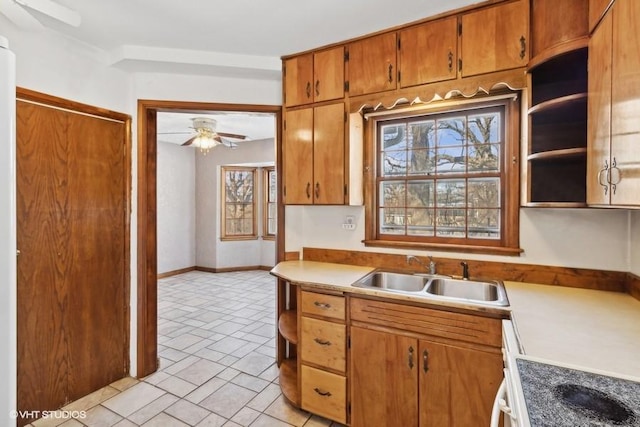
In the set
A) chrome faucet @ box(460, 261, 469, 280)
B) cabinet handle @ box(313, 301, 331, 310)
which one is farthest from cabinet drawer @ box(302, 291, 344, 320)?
chrome faucet @ box(460, 261, 469, 280)

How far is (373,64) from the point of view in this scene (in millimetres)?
2246

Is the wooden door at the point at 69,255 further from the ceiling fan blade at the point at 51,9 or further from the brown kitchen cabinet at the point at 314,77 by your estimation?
the brown kitchen cabinet at the point at 314,77

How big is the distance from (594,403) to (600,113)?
1.17m

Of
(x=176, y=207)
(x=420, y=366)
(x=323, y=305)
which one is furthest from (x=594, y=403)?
(x=176, y=207)

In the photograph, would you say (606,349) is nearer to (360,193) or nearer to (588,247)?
(588,247)

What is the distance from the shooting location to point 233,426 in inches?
79.6

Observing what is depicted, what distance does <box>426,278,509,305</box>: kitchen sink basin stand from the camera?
6.47ft

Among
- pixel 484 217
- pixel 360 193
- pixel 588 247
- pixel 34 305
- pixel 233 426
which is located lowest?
pixel 233 426

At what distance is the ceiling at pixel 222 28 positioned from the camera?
1.94 metres

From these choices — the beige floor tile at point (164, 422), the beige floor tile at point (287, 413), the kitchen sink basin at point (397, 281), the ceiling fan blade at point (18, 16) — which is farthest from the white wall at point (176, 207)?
the kitchen sink basin at point (397, 281)

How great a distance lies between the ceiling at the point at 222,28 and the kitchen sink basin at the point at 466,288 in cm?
175

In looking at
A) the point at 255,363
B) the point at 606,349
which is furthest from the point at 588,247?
the point at 255,363

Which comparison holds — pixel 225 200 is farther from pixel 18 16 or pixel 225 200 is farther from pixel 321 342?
pixel 321 342

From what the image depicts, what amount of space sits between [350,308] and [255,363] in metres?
1.41
